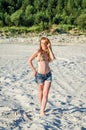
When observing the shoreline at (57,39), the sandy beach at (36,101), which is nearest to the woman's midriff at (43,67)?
the sandy beach at (36,101)

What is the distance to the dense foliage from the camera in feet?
138

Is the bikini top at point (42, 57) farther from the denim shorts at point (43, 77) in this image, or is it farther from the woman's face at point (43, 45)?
the denim shorts at point (43, 77)

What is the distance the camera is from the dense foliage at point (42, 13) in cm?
4192

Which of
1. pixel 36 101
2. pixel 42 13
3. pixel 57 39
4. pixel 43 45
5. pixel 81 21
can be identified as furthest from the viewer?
pixel 42 13

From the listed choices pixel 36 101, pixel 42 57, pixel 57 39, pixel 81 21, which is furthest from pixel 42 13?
pixel 42 57

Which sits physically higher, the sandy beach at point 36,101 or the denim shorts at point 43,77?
the denim shorts at point 43,77

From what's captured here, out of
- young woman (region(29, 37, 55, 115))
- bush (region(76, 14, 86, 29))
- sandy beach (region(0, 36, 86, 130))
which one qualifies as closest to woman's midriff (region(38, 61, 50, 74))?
young woman (region(29, 37, 55, 115))

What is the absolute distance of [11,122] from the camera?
283 inches

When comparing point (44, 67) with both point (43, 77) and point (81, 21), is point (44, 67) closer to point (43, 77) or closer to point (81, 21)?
point (43, 77)

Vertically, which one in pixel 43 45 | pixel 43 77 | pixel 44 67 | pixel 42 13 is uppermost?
pixel 43 45

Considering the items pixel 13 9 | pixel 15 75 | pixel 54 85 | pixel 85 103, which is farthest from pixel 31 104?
pixel 13 9

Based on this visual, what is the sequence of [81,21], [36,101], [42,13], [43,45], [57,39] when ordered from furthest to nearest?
1. [42,13]
2. [81,21]
3. [57,39]
4. [36,101]
5. [43,45]

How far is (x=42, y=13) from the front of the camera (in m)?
43.4

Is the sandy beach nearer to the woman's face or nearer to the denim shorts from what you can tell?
the denim shorts
